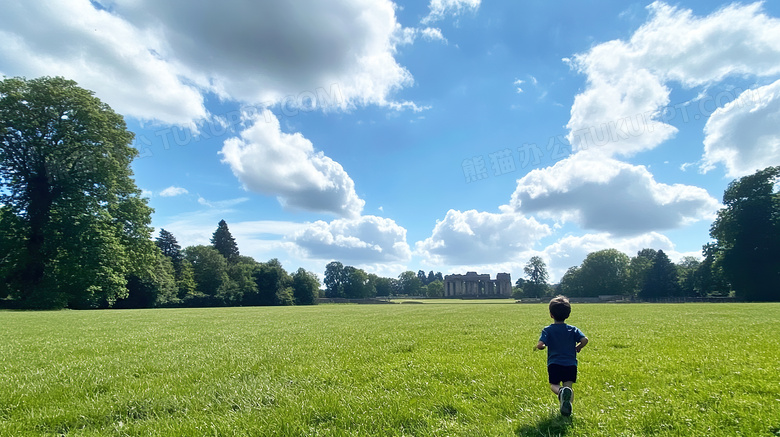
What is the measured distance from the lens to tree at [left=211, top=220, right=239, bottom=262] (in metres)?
120

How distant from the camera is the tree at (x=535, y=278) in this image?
13438 centimetres

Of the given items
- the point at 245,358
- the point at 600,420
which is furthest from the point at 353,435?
the point at 245,358

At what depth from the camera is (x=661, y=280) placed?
89562 mm

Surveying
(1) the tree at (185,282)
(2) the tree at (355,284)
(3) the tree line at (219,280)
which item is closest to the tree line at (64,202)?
(3) the tree line at (219,280)

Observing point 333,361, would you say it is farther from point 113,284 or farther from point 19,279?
point 19,279

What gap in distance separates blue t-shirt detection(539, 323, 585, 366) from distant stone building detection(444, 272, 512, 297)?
16629 centimetres

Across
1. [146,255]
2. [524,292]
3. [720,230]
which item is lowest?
[524,292]

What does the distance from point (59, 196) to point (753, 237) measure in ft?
319

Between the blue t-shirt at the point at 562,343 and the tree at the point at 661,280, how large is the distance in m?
102

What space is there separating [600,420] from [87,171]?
154 feet

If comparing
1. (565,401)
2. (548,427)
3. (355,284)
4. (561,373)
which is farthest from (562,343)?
(355,284)

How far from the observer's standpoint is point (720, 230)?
208ft

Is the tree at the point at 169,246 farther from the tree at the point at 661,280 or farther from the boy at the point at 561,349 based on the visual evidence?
the tree at the point at 661,280

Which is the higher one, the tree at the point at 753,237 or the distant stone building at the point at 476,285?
the tree at the point at 753,237
